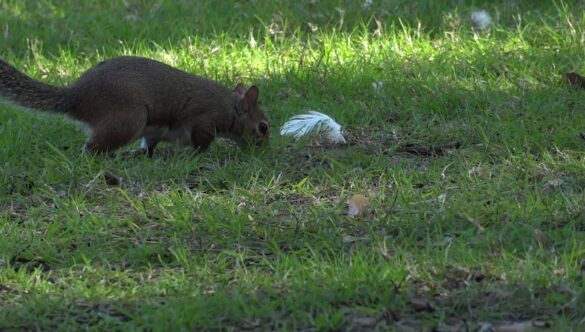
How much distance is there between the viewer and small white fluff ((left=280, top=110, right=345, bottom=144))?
6027 mm

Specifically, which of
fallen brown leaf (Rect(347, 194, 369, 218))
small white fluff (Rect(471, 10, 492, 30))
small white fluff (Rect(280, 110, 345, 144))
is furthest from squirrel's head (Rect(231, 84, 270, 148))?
small white fluff (Rect(471, 10, 492, 30))

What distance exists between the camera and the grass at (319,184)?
394cm

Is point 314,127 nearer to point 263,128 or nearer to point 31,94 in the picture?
point 263,128

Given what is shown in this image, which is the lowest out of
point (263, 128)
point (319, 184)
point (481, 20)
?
point (319, 184)

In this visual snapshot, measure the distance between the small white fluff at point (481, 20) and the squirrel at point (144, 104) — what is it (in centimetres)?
219

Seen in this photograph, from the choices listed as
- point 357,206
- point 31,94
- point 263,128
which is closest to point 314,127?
point 263,128

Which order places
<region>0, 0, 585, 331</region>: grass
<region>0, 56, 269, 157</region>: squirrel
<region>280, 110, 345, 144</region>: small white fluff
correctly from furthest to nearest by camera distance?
<region>280, 110, 345, 144</region>: small white fluff
<region>0, 56, 269, 157</region>: squirrel
<region>0, 0, 585, 331</region>: grass

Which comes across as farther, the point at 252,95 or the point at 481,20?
the point at 481,20

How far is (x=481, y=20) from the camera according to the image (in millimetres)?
7848

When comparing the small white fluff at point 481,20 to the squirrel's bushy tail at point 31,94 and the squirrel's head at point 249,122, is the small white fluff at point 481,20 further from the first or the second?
the squirrel's bushy tail at point 31,94

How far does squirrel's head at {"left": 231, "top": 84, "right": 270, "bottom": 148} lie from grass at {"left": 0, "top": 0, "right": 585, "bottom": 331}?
10cm

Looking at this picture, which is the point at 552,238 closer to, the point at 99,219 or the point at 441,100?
the point at 99,219

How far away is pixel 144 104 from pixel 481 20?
9.66 feet

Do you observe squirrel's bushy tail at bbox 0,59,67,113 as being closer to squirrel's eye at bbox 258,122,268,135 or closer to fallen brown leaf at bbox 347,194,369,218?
squirrel's eye at bbox 258,122,268,135
